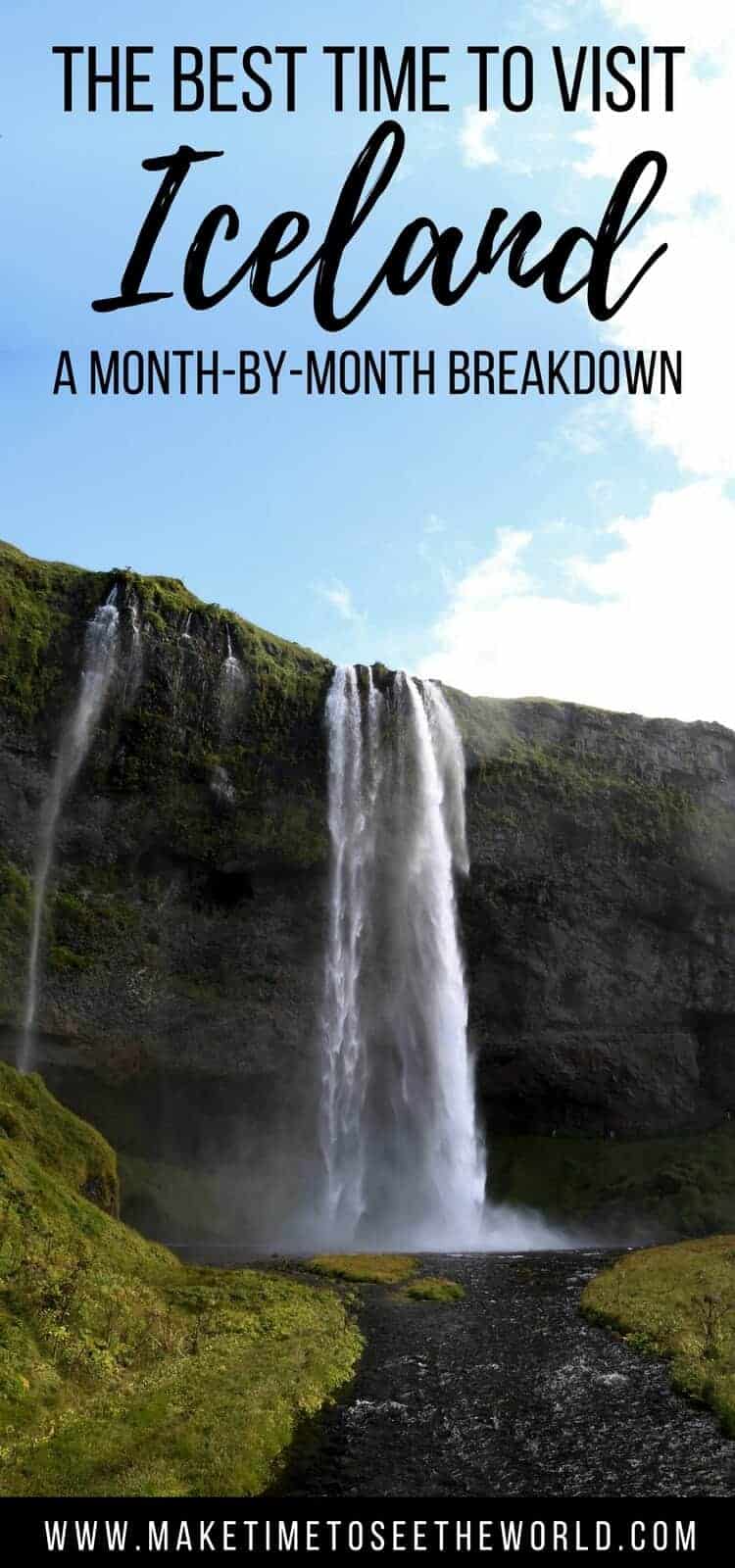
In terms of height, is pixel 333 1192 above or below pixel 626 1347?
above

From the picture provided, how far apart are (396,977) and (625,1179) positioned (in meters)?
16.9

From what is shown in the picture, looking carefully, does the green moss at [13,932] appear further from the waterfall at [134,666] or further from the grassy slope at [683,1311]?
the grassy slope at [683,1311]

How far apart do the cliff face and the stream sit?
29.9 metres

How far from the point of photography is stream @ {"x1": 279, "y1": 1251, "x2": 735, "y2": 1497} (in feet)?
49.1

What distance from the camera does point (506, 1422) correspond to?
18.0 m

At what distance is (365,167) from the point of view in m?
29.1

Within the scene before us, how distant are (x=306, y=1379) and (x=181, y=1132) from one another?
3856 centimetres

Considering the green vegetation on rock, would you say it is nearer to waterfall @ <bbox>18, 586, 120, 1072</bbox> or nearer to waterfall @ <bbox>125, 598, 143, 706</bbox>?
→ waterfall @ <bbox>18, 586, 120, 1072</bbox>

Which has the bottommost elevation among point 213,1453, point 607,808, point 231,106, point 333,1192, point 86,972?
point 213,1453

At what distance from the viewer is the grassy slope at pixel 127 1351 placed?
1498 cm

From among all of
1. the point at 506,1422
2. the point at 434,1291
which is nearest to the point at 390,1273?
the point at 434,1291

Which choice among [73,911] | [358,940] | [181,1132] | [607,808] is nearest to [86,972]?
[73,911]

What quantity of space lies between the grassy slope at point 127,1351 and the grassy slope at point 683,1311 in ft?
22.8

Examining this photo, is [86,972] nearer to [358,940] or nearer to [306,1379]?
[358,940]
